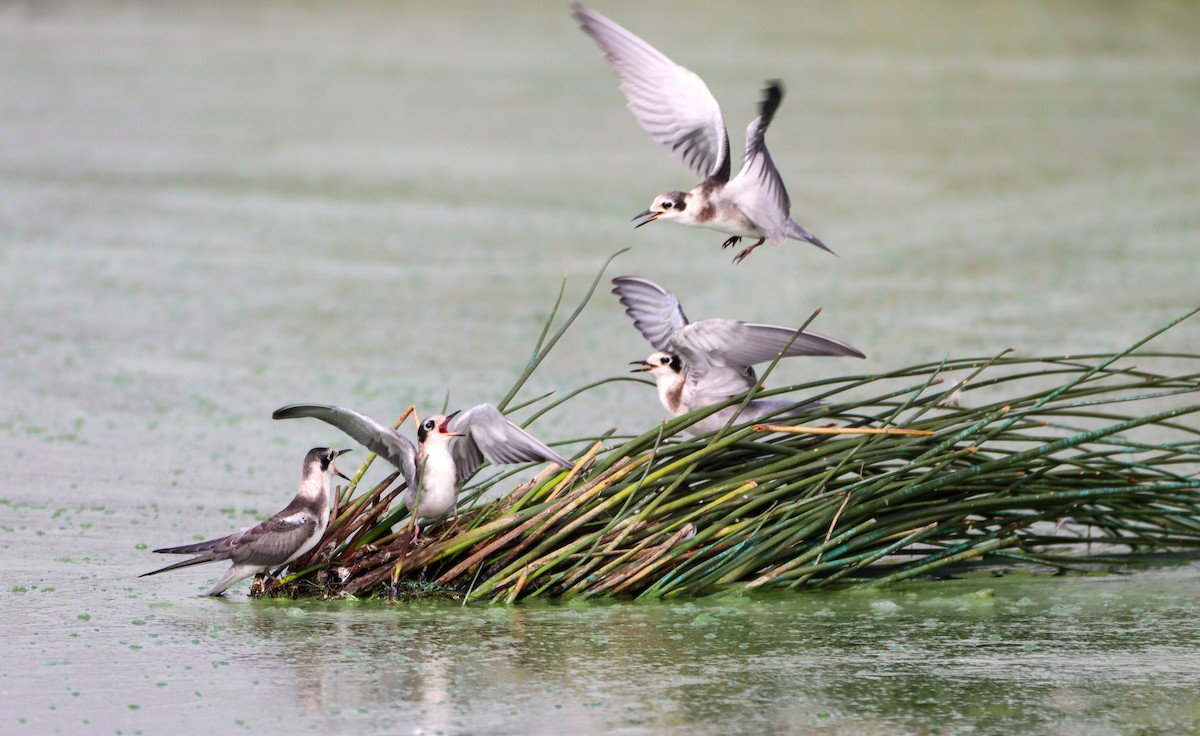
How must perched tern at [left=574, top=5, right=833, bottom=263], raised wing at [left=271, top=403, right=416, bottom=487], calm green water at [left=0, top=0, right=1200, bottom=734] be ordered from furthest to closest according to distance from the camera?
raised wing at [left=271, top=403, right=416, bottom=487], perched tern at [left=574, top=5, right=833, bottom=263], calm green water at [left=0, top=0, right=1200, bottom=734]

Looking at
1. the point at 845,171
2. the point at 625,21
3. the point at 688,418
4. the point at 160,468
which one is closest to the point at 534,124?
the point at 845,171

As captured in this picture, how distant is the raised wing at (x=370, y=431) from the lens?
13.9 feet

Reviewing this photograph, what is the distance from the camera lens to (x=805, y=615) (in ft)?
14.6

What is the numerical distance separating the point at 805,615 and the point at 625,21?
15.5 meters

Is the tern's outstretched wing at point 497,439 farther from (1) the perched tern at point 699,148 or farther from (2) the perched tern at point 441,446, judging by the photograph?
(1) the perched tern at point 699,148

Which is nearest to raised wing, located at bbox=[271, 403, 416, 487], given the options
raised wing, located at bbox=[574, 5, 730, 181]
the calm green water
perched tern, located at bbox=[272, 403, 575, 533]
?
perched tern, located at bbox=[272, 403, 575, 533]

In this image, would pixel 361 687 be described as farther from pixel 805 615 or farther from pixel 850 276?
pixel 850 276

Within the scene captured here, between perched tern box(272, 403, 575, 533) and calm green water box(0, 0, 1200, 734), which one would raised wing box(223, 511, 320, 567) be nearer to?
calm green water box(0, 0, 1200, 734)

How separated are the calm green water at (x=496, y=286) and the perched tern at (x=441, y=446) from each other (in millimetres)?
316

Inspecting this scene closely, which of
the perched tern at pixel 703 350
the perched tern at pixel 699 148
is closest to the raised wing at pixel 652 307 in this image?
the perched tern at pixel 703 350

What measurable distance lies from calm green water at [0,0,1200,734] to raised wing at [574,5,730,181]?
1.17 meters

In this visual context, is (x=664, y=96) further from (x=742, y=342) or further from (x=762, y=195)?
(x=742, y=342)

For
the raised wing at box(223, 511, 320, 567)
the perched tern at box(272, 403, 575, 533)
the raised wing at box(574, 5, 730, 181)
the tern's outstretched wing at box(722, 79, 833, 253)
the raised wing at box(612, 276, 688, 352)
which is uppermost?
the raised wing at box(574, 5, 730, 181)

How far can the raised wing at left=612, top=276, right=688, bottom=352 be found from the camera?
4.62 metres
